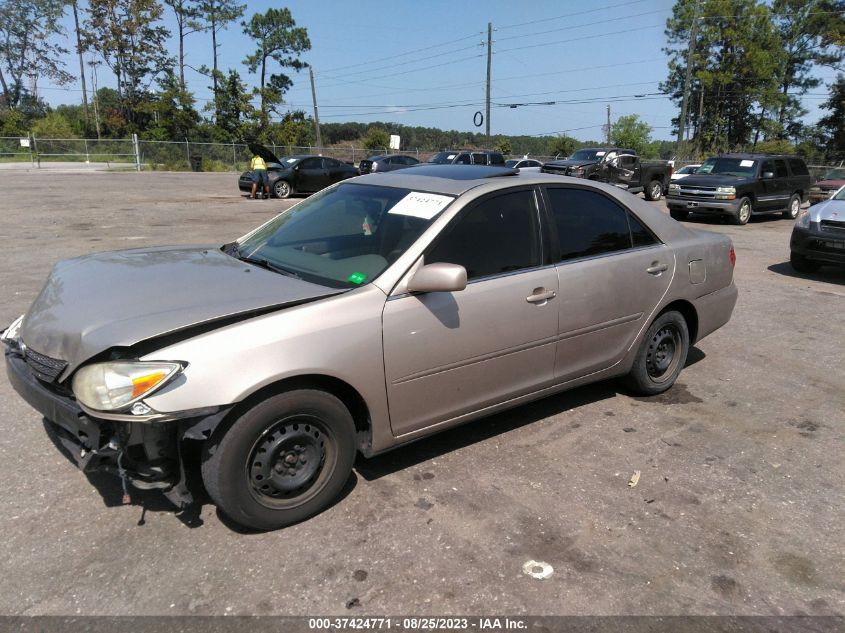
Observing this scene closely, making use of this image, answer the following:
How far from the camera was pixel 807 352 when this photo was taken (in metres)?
5.87

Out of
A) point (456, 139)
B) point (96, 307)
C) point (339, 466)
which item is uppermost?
point (456, 139)

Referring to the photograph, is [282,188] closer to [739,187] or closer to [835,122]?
[739,187]

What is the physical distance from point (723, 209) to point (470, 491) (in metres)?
15.1

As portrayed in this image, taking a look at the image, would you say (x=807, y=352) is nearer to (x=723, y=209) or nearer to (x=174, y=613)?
(x=174, y=613)

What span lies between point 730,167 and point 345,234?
53.5 feet

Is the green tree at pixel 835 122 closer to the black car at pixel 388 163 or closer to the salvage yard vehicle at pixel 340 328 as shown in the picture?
the black car at pixel 388 163

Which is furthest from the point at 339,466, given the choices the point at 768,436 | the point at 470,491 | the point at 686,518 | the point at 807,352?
the point at 807,352

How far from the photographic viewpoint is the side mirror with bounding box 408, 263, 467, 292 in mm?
3027

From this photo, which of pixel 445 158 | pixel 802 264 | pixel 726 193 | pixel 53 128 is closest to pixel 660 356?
pixel 802 264

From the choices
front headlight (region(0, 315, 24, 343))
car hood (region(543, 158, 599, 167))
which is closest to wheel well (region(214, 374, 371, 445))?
front headlight (region(0, 315, 24, 343))

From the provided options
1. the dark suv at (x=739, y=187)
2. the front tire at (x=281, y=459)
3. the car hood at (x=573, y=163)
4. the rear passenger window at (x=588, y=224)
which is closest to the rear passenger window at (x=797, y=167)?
the dark suv at (x=739, y=187)

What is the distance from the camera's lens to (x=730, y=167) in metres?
16.8

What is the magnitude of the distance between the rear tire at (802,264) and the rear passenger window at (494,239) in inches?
304

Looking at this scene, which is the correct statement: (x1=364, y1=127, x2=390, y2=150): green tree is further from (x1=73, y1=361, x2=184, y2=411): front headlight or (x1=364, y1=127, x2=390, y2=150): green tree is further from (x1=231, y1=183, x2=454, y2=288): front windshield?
(x1=73, y1=361, x2=184, y2=411): front headlight
